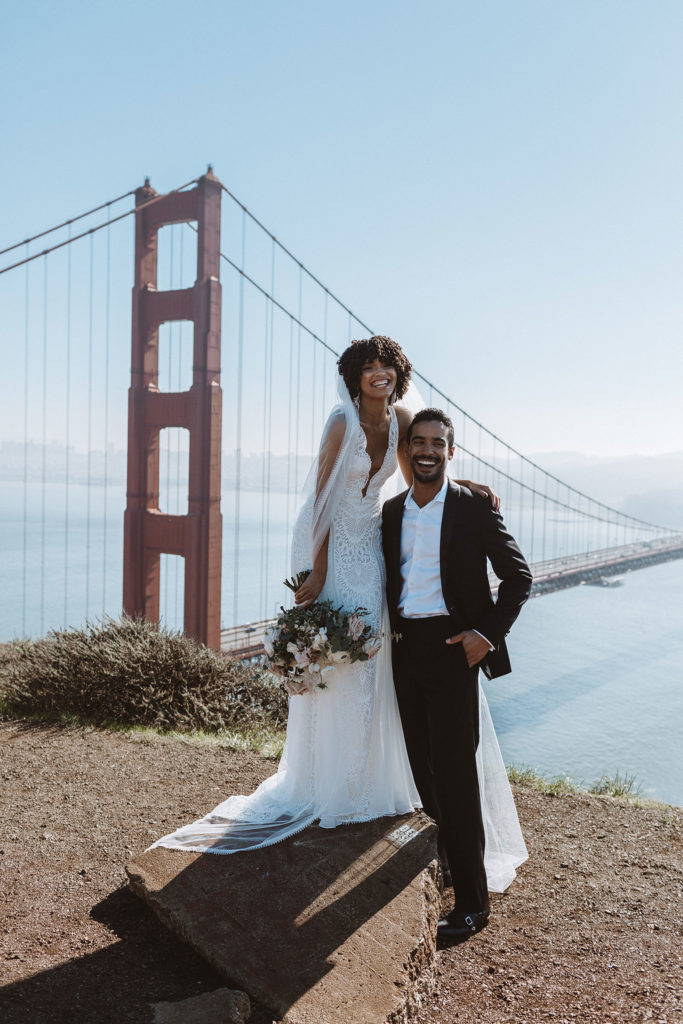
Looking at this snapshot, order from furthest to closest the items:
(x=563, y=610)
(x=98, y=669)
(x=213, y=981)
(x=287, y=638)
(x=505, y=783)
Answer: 1. (x=563, y=610)
2. (x=98, y=669)
3. (x=505, y=783)
4. (x=287, y=638)
5. (x=213, y=981)

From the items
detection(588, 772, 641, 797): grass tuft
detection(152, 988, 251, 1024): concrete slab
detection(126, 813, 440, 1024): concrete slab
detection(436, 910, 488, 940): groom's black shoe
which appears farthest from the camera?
detection(588, 772, 641, 797): grass tuft

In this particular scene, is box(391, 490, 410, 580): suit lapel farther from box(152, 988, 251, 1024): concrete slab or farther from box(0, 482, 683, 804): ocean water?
box(0, 482, 683, 804): ocean water

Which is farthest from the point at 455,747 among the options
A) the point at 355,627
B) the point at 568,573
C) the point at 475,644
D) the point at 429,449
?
the point at 568,573

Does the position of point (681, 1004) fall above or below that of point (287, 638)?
below

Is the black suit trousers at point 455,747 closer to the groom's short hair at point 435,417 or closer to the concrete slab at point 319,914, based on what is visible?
the concrete slab at point 319,914

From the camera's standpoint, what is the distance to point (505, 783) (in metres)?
2.84

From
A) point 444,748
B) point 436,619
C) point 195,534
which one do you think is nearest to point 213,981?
point 444,748

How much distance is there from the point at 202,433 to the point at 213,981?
12.2 metres

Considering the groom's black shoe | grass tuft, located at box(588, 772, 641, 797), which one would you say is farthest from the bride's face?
grass tuft, located at box(588, 772, 641, 797)

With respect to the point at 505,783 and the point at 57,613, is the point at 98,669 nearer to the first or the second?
the point at 505,783

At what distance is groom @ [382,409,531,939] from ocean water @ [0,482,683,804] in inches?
714

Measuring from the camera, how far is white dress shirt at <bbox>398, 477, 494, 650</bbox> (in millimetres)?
2477

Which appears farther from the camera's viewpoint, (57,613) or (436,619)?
(57,613)

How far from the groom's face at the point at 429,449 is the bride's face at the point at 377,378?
26 cm
